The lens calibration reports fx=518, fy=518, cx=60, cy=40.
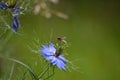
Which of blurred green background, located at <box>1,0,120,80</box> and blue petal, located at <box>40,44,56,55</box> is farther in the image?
blurred green background, located at <box>1,0,120,80</box>

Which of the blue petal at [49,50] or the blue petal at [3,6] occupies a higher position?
the blue petal at [3,6]

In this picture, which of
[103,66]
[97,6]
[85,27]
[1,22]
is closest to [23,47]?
[103,66]

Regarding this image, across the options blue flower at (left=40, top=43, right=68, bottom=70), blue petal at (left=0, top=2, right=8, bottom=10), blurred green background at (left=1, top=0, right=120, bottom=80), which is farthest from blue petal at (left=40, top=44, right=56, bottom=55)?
blurred green background at (left=1, top=0, right=120, bottom=80)

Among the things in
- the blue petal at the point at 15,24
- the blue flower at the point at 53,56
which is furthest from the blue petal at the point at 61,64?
the blue petal at the point at 15,24

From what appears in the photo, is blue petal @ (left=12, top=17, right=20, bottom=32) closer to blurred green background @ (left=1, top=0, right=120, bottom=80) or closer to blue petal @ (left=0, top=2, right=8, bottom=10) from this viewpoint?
blue petal @ (left=0, top=2, right=8, bottom=10)

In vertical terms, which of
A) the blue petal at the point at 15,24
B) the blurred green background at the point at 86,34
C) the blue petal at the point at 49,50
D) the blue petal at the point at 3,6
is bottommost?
the blurred green background at the point at 86,34

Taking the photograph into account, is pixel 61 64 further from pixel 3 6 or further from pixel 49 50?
pixel 3 6

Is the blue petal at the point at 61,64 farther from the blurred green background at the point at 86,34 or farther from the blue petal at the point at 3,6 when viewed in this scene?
the blurred green background at the point at 86,34

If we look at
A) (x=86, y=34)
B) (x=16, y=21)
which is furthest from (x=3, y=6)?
(x=86, y=34)
